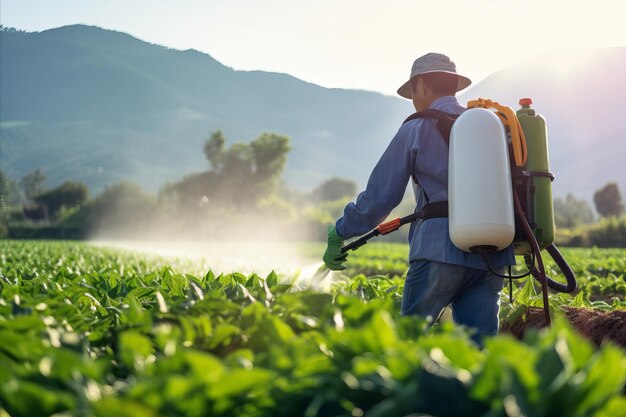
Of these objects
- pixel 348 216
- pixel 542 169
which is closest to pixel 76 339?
pixel 348 216

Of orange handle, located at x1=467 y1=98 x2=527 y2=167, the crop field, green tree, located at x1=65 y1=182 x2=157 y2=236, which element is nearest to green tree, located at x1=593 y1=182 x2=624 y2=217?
green tree, located at x1=65 y1=182 x2=157 y2=236

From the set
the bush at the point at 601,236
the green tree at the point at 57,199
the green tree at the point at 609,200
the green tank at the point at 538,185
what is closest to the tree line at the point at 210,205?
→ the green tree at the point at 57,199

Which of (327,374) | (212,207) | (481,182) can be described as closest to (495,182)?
(481,182)

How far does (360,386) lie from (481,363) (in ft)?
0.91

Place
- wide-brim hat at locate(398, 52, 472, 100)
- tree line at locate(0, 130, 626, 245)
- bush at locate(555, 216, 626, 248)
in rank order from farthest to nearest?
1. tree line at locate(0, 130, 626, 245)
2. bush at locate(555, 216, 626, 248)
3. wide-brim hat at locate(398, 52, 472, 100)

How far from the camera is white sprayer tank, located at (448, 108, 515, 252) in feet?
12.4

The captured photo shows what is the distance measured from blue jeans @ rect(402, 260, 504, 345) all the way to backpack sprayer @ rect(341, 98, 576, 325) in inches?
8.1

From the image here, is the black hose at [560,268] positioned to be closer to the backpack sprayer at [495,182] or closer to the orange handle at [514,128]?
the backpack sprayer at [495,182]

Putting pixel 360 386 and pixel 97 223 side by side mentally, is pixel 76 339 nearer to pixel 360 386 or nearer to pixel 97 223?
pixel 360 386

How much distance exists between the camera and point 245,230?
101875 millimetres

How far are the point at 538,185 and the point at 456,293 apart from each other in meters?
0.81

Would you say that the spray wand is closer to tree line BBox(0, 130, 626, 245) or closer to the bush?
the bush

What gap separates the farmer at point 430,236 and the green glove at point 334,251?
16 centimetres

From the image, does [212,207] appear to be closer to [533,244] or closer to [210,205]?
[210,205]
